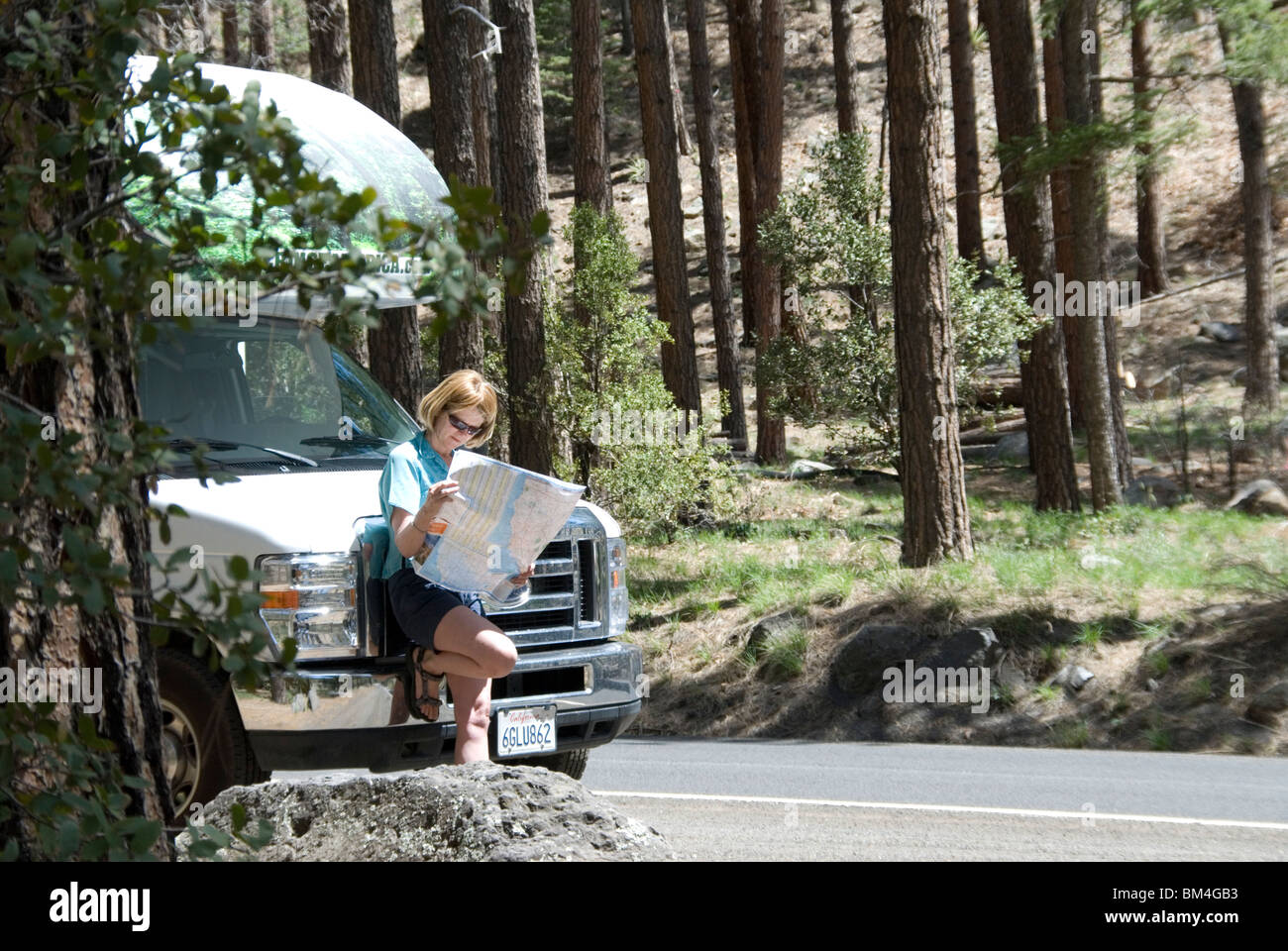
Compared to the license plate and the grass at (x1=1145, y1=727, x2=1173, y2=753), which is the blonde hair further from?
the grass at (x1=1145, y1=727, x2=1173, y2=753)

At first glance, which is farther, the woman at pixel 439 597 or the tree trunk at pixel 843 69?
the tree trunk at pixel 843 69

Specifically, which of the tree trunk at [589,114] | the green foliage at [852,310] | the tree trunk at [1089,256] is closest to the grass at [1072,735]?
the tree trunk at [1089,256]

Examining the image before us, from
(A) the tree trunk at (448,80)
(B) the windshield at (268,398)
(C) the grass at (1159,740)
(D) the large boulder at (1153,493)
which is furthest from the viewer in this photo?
(D) the large boulder at (1153,493)

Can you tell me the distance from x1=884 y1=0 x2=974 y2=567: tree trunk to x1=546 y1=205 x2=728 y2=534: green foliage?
355 cm

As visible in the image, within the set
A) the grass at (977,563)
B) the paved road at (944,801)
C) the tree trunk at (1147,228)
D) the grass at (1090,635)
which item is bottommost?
the paved road at (944,801)

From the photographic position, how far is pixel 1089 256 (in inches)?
689

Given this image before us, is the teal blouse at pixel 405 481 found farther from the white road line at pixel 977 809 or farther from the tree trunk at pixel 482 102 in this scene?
the tree trunk at pixel 482 102

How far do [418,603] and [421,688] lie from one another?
42cm

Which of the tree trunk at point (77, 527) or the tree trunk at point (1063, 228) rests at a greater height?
the tree trunk at point (1063, 228)

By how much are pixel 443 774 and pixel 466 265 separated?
2.75 meters

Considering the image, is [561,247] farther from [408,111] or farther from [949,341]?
[949,341]

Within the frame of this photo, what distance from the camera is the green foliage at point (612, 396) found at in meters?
16.6

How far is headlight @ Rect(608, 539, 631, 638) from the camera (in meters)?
7.35

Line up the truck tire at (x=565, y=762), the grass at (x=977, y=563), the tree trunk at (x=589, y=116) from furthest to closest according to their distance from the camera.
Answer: the tree trunk at (x=589, y=116) < the grass at (x=977, y=563) < the truck tire at (x=565, y=762)
